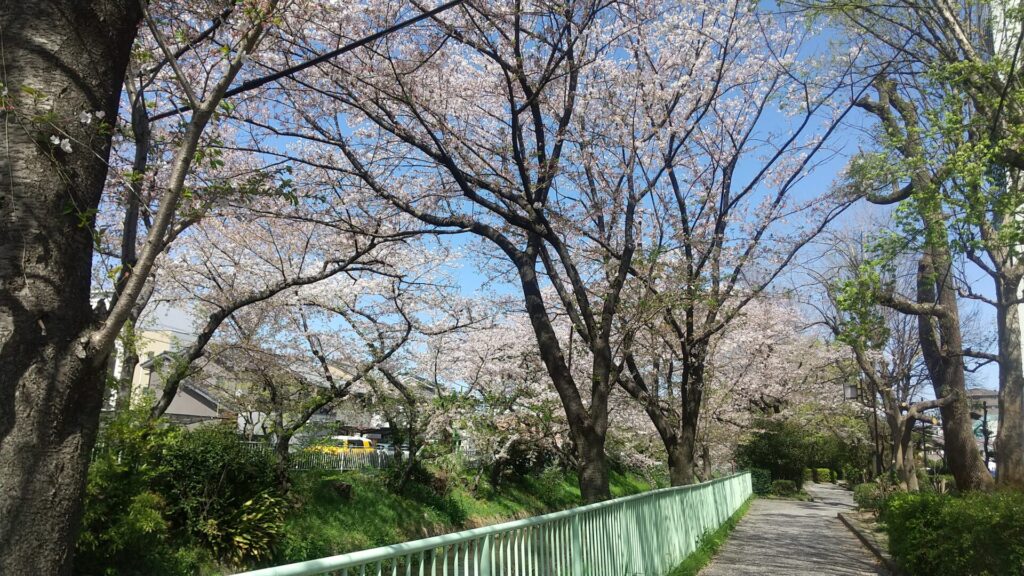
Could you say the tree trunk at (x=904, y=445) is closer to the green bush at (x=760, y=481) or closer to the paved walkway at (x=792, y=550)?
the paved walkway at (x=792, y=550)

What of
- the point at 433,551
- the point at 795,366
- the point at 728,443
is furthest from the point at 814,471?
the point at 433,551

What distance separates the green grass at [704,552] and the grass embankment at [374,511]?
584 centimetres

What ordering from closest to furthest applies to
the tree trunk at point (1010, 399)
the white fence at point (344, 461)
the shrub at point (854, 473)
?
1. the tree trunk at point (1010, 399)
2. the white fence at point (344, 461)
3. the shrub at point (854, 473)

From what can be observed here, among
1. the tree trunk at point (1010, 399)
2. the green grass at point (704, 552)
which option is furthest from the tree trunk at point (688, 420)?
the tree trunk at point (1010, 399)

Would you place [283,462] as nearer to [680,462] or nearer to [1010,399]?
[680,462]

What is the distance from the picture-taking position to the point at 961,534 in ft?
23.4

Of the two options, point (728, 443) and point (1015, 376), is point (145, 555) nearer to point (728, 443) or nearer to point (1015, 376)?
point (1015, 376)

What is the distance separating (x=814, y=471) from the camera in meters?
48.5

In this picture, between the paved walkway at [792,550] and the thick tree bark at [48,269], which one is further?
the paved walkway at [792,550]

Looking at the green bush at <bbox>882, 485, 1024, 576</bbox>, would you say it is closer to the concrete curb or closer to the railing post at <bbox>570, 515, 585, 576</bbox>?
the concrete curb

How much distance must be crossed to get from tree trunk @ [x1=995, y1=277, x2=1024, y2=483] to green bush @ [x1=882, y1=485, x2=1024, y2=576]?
68.3 inches

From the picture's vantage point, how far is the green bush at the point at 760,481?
3566 centimetres

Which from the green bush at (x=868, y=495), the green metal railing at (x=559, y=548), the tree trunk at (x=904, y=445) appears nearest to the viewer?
the green metal railing at (x=559, y=548)

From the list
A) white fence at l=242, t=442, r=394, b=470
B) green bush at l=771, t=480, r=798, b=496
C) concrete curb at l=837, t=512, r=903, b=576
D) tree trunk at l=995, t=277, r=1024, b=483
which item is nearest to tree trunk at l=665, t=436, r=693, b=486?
concrete curb at l=837, t=512, r=903, b=576
